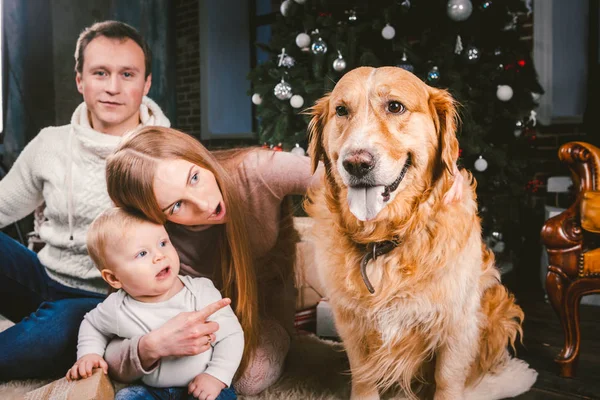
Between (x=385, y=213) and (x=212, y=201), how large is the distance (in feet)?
1.17

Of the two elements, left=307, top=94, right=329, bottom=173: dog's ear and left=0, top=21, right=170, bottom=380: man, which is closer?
left=307, top=94, right=329, bottom=173: dog's ear

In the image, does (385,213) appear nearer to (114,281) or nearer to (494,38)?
(114,281)

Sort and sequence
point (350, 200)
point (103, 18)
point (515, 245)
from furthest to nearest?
point (515, 245), point (103, 18), point (350, 200)

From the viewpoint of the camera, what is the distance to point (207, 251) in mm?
1175

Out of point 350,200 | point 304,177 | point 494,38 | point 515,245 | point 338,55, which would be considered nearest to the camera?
point 350,200

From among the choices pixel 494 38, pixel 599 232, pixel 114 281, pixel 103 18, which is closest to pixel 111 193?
pixel 114 281

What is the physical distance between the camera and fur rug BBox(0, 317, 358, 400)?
1386mm

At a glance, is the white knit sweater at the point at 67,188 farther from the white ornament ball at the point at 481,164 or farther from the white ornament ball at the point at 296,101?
the white ornament ball at the point at 481,164

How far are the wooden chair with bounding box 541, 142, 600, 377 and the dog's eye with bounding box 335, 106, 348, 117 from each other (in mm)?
1061

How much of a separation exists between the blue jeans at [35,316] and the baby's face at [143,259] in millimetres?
492

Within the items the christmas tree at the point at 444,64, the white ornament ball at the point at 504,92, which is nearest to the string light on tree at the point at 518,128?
the christmas tree at the point at 444,64

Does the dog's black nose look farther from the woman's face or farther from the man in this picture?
the man

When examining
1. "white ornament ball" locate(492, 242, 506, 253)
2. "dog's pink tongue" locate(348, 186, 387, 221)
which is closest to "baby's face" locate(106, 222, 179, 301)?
"dog's pink tongue" locate(348, 186, 387, 221)

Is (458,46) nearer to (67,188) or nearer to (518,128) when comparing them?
(518,128)
